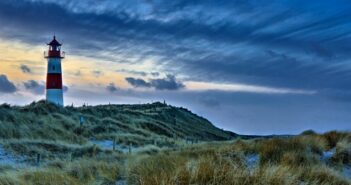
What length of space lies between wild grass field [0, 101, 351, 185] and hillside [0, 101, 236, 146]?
0.07 metres

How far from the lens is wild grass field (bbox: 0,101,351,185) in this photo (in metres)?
6.22

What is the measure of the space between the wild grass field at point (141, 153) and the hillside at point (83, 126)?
2.8 inches

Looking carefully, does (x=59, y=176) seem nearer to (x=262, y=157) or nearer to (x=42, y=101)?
(x=262, y=157)

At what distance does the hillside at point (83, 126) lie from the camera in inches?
1098

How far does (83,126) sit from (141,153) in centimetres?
1361

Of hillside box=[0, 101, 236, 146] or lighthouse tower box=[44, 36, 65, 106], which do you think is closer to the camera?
hillside box=[0, 101, 236, 146]

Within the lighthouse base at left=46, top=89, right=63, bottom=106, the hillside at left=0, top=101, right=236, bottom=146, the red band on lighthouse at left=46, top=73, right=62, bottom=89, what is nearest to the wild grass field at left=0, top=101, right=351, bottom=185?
the hillside at left=0, top=101, right=236, bottom=146

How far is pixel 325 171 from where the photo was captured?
25.3ft

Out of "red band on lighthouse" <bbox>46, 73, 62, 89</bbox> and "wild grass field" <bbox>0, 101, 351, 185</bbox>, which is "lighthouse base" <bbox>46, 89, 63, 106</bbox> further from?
"wild grass field" <bbox>0, 101, 351, 185</bbox>

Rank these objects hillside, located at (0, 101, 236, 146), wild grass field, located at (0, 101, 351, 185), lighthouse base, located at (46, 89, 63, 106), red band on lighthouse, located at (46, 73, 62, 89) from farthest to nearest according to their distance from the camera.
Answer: red band on lighthouse, located at (46, 73, 62, 89), lighthouse base, located at (46, 89, 63, 106), hillside, located at (0, 101, 236, 146), wild grass field, located at (0, 101, 351, 185)

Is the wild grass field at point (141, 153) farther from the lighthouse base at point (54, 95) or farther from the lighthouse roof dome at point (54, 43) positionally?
the lighthouse roof dome at point (54, 43)

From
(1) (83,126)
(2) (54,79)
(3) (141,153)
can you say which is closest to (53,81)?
(2) (54,79)

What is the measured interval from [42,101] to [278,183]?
32.9 metres

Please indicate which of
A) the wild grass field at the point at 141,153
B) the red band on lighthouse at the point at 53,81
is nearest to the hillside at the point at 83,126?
the wild grass field at the point at 141,153
